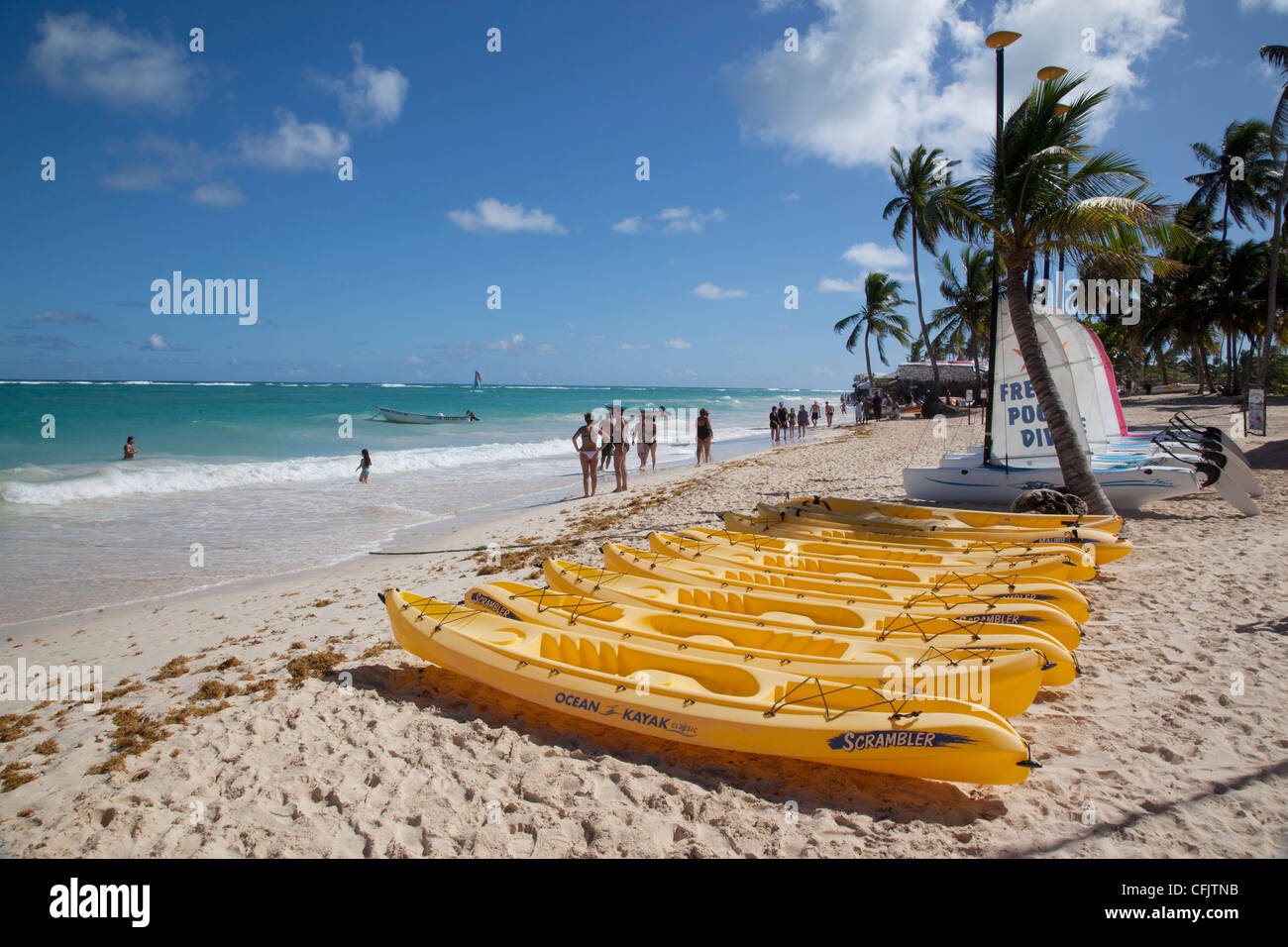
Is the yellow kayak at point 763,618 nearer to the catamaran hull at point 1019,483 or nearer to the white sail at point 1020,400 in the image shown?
the catamaran hull at point 1019,483

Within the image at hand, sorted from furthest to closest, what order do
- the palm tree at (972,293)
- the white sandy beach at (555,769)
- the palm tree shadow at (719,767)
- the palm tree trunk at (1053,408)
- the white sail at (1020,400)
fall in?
the palm tree at (972,293) < the white sail at (1020,400) < the palm tree trunk at (1053,408) < the palm tree shadow at (719,767) < the white sandy beach at (555,769)

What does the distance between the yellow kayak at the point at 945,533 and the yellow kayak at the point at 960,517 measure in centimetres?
15

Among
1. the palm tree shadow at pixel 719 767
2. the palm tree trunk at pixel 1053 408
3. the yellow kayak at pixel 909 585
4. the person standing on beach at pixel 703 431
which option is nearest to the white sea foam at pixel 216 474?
the person standing on beach at pixel 703 431

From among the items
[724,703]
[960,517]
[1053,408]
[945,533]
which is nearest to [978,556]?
[945,533]

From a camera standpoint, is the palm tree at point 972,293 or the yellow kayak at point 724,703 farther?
the palm tree at point 972,293

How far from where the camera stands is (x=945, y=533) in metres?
7.19

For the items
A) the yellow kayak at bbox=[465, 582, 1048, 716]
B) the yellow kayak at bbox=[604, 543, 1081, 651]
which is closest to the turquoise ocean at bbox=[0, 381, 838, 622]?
the yellow kayak at bbox=[465, 582, 1048, 716]

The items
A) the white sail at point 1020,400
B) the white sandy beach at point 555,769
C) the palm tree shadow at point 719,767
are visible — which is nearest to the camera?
the white sandy beach at point 555,769

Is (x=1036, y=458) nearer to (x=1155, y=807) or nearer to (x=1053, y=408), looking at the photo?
(x=1053, y=408)

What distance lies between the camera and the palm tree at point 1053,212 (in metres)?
7.95

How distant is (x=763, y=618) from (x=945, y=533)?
11.7ft
